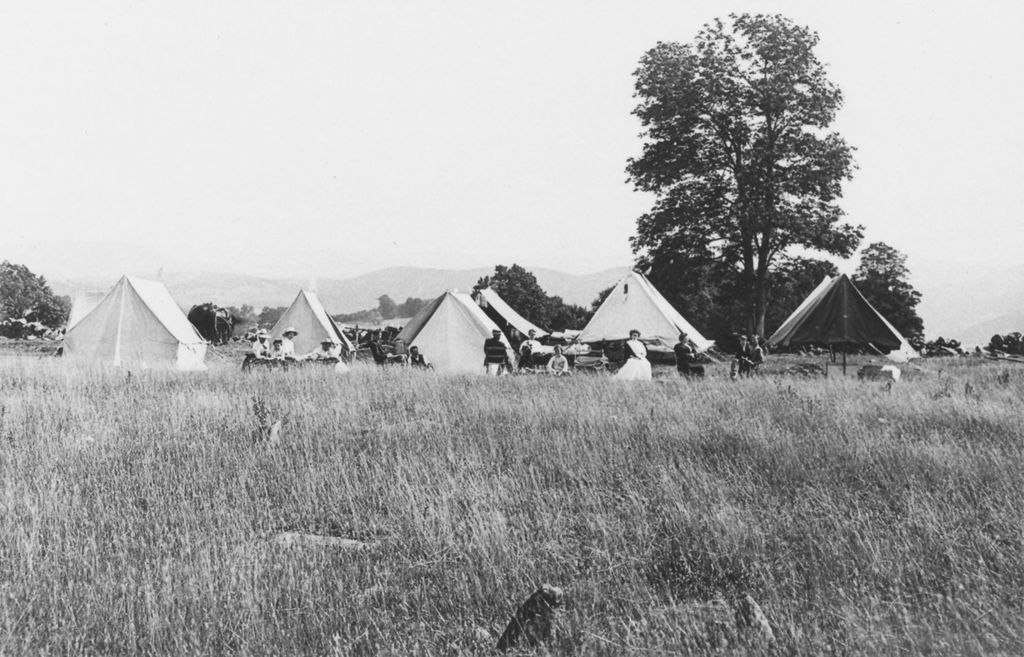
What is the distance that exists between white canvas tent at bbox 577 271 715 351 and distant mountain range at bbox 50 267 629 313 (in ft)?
344

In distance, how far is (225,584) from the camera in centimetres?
339

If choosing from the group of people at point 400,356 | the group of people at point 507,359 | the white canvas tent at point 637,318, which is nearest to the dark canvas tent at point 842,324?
the white canvas tent at point 637,318

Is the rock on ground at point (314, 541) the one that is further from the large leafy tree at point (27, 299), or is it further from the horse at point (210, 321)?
the large leafy tree at point (27, 299)

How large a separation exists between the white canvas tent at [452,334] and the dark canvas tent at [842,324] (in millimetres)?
6732

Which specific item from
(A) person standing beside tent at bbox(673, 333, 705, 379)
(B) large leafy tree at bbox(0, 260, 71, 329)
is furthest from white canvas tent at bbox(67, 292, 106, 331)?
(A) person standing beside tent at bbox(673, 333, 705, 379)

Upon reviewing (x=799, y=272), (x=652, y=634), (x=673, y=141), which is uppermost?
(x=673, y=141)

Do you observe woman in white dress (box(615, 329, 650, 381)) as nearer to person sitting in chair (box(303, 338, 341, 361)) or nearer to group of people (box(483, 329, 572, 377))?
group of people (box(483, 329, 572, 377))

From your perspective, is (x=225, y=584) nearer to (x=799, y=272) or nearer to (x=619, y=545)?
(x=619, y=545)

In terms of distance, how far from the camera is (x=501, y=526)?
158 inches

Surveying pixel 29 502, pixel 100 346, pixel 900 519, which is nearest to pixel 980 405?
pixel 900 519

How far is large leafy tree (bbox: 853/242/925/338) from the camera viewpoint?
38094 millimetres

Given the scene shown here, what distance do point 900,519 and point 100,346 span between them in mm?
17579

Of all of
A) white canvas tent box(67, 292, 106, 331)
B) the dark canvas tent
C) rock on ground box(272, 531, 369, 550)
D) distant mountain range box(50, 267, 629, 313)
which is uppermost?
distant mountain range box(50, 267, 629, 313)

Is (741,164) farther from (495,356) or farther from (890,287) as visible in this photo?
(890,287)
